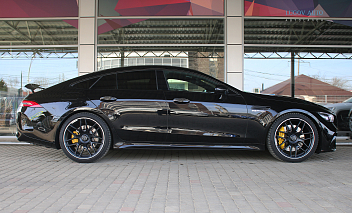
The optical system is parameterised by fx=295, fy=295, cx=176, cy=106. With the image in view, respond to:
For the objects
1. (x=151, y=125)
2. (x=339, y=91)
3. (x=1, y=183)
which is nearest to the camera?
(x=1, y=183)

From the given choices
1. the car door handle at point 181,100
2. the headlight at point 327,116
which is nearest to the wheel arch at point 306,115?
the headlight at point 327,116

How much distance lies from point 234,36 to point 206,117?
3835mm

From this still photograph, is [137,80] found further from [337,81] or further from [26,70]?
[337,81]

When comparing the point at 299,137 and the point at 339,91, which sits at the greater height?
the point at 339,91

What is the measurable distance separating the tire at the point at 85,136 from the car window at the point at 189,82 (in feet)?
4.11

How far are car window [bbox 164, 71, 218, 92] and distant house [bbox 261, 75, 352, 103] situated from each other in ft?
11.3

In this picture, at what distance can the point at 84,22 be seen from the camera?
Result: 25.3ft

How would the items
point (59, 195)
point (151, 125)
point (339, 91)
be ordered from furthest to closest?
point (339, 91), point (151, 125), point (59, 195)

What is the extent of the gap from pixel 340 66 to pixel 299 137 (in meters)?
4.18

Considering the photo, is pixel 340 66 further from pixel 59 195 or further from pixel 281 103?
pixel 59 195

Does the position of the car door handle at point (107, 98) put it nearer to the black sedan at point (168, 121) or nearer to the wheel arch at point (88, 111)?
the black sedan at point (168, 121)

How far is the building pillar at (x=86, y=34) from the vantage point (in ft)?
25.2

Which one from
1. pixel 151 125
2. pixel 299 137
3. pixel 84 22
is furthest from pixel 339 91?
pixel 84 22

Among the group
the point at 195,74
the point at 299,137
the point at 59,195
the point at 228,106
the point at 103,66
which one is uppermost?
the point at 103,66
